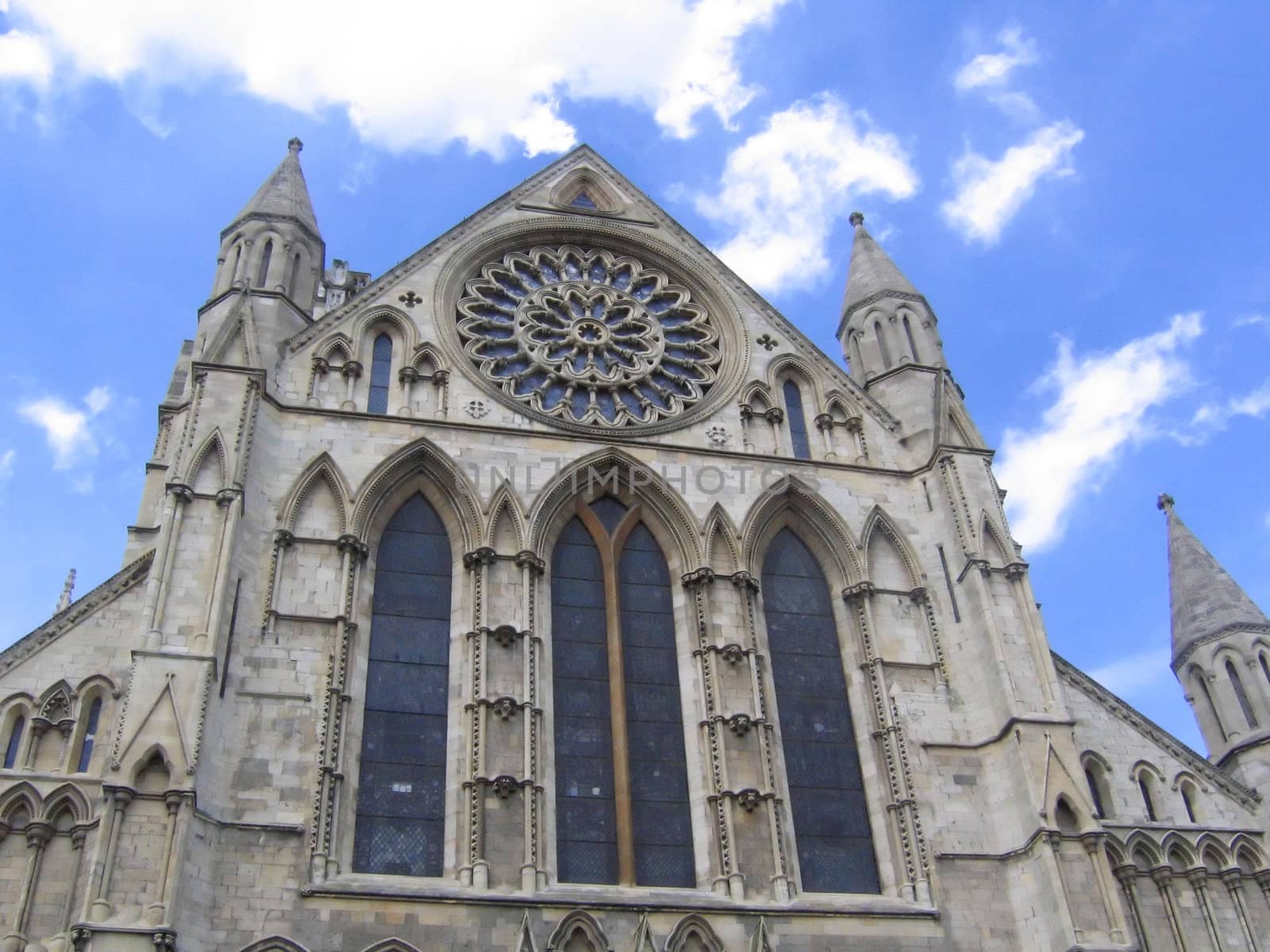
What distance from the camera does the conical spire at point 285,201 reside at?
22281mm

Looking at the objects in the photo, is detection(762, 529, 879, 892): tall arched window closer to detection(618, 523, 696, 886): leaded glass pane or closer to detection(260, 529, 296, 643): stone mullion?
detection(618, 523, 696, 886): leaded glass pane

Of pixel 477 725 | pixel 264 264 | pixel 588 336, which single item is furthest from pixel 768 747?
pixel 264 264

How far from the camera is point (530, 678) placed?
55.9 ft

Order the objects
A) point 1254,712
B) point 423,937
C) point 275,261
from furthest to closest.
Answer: point 275,261 → point 1254,712 → point 423,937

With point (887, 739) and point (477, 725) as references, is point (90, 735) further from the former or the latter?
point (887, 739)

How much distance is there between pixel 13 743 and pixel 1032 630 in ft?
43.4

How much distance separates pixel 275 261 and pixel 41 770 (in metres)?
9.60

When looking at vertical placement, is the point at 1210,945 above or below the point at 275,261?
below

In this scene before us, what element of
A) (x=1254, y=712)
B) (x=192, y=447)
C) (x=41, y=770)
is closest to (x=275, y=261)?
(x=192, y=447)

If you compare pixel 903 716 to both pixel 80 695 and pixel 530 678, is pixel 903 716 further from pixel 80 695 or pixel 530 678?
pixel 80 695

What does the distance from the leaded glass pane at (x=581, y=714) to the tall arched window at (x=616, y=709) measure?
0.01 m

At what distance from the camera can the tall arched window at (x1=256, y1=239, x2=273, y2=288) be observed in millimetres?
21203

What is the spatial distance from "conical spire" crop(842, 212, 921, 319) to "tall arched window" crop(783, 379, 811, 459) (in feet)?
9.71

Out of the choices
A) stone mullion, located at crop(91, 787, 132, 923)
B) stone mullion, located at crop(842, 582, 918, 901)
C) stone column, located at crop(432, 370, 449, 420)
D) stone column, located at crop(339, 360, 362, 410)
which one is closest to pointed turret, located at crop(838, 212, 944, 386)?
stone mullion, located at crop(842, 582, 918, 901)
